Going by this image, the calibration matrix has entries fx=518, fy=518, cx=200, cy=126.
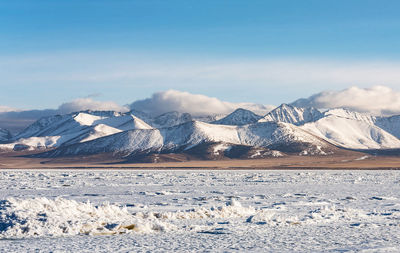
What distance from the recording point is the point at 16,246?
18.5 m

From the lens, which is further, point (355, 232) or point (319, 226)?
point (319, 226)

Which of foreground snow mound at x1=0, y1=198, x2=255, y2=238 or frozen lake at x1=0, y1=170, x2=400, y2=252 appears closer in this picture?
frozen lake at x1=0, y1=170, x2=400, y2=252

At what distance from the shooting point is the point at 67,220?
71.9ft

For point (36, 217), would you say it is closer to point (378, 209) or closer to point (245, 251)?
point (245, 251)

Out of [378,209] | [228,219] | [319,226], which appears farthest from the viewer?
[378,209]

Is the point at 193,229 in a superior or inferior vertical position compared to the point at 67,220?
inferior

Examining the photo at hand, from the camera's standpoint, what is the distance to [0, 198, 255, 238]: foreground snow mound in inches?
817

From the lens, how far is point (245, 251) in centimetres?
1786

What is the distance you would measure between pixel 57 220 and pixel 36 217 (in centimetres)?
87

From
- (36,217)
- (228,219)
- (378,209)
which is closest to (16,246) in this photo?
(36,217)

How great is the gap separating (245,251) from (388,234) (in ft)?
22.4

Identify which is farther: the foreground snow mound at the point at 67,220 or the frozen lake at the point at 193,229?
the foreground snow mound at the point at 67,220

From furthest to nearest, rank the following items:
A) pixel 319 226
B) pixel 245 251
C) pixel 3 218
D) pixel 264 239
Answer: pixel 319 226 → pixel 3 218 → pixel 264 239 → pixel 245 251

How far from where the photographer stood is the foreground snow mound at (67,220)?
68.1ft
